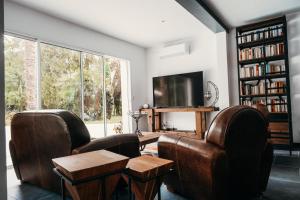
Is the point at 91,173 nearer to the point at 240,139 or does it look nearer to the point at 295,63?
the point at 240,139

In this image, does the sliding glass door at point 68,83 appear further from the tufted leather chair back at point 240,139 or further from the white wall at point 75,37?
the tufted leather chair back at point 240,139

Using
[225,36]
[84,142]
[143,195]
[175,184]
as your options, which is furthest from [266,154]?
[225,36]

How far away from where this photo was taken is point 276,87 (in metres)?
3.91

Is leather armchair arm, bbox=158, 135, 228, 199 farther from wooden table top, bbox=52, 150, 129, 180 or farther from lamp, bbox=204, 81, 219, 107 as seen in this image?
lamp, bbox=204, 81, 219, 107

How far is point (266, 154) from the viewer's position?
1.84 m

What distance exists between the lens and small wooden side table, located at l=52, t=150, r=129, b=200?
102cm

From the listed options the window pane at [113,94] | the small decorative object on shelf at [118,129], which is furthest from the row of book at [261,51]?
the window pane at [113,94]

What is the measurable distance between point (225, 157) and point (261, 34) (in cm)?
349

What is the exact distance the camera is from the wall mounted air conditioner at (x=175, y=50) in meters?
5.28

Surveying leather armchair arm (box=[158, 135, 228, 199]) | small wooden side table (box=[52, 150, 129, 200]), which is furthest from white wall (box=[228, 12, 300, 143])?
small wooden side table (box=[52, 150, 129, 200])

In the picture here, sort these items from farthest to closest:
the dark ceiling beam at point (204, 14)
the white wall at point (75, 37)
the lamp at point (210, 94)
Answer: the lamp at point (210, 94) → the white wall at point (75, 37) → the dark ceiling beam at point (204, 14)

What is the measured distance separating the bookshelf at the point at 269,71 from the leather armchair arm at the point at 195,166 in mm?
2567

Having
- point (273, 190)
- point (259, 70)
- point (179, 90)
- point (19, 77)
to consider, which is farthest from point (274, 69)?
point (19, 77)

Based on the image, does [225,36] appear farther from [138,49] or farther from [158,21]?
[138,49]
